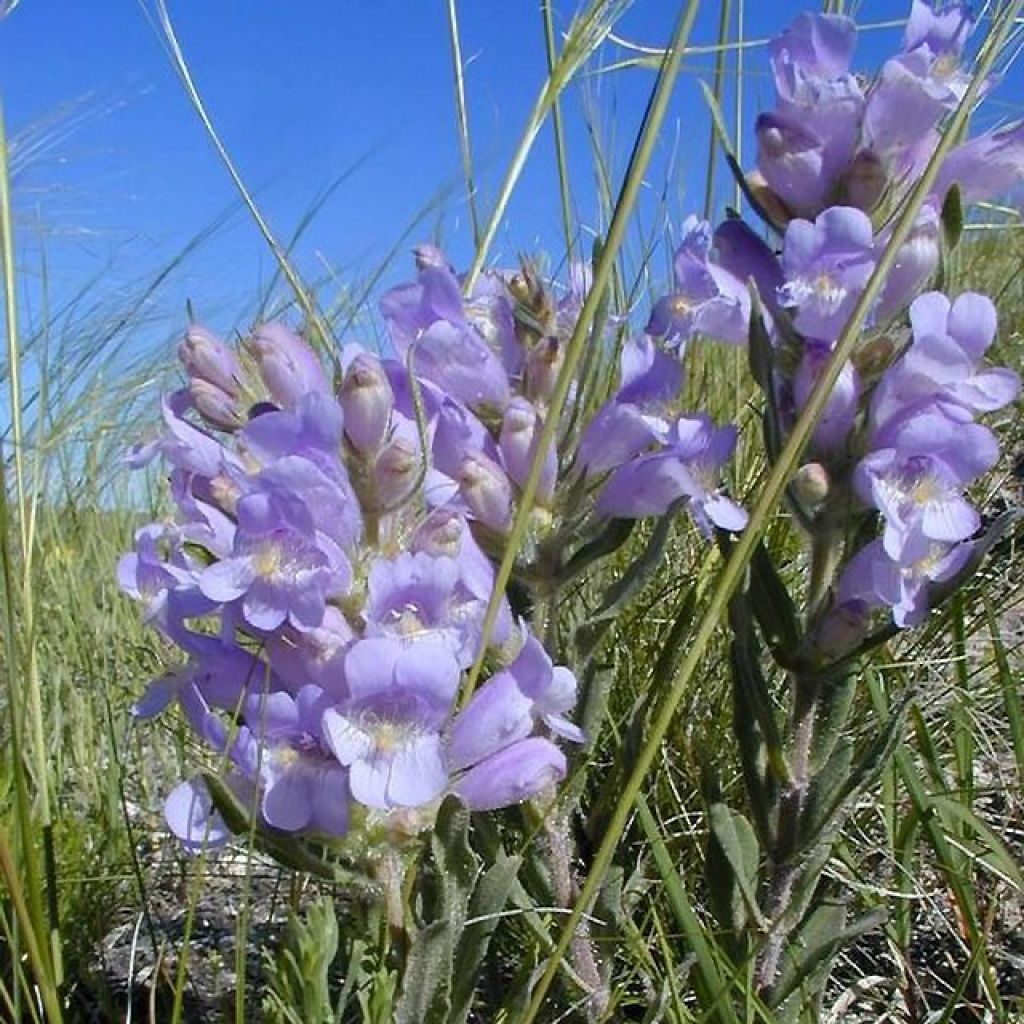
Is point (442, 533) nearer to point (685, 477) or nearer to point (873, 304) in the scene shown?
point (685, 477)

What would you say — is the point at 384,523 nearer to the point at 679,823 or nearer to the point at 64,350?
the point at 679,823

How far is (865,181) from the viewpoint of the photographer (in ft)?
4.51

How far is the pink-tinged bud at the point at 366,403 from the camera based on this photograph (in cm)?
115

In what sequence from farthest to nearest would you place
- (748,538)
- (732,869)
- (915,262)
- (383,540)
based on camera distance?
1. (732,869)
2. (915,262)
3. (383,540)
4. (748,538)

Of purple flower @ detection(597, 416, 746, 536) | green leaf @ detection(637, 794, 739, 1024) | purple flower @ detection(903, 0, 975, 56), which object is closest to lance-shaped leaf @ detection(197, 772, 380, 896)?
green leaf @ detection(637, 794, 739, 1024)

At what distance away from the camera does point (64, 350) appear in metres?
2.55

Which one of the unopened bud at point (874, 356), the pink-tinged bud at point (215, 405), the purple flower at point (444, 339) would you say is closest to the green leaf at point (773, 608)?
the unopened bud at point (874, 356)

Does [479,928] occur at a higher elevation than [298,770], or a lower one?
lower

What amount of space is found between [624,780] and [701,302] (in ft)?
1.75

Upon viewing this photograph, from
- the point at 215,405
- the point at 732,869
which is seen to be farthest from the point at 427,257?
the point at 732,869

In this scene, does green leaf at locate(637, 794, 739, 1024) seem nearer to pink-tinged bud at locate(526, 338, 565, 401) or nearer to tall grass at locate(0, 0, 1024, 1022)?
tall grass at locate(0, 0, 1024, 1022)

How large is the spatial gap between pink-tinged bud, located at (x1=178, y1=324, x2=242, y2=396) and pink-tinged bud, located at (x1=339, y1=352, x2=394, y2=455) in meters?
0.15

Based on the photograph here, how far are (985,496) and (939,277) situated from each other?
128 cm

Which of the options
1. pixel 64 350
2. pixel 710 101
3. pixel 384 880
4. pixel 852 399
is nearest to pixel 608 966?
pixel 384 880
